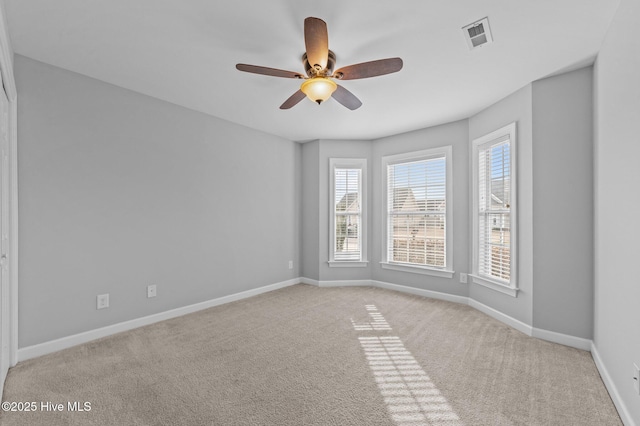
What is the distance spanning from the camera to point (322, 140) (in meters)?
5.09

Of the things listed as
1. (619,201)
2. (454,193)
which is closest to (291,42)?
(619,201)

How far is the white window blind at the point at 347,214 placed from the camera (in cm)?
511

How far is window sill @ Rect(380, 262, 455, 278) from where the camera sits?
14.0ft

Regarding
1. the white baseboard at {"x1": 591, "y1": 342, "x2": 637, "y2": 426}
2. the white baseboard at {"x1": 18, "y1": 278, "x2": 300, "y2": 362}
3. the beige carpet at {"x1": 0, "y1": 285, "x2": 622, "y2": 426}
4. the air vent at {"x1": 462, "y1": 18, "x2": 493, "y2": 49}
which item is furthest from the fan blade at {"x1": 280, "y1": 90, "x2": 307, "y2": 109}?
the white baseboard at {"x1": 591, "y1": 342, "x2": 637, "y2": 426}

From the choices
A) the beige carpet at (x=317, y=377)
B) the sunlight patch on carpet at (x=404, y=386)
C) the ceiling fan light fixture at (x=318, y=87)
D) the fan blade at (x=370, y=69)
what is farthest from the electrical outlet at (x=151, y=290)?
the fan blade at (x=370, y=69)

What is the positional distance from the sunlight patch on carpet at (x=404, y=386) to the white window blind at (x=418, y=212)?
1874mm

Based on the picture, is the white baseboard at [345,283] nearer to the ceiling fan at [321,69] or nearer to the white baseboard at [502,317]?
the white baseboard at [502,317]

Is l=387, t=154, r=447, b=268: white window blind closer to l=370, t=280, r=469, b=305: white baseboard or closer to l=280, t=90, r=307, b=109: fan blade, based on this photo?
l=370, t=280, r=469, b=305: white baseboard

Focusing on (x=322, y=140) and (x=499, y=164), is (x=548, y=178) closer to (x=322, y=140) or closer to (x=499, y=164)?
(x=499, y=164)

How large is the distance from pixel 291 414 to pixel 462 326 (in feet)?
7.21

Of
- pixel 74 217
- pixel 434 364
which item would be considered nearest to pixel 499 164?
pixel 434 364

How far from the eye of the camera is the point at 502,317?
133 inches

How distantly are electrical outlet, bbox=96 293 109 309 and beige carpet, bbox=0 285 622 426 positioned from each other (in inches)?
12.1

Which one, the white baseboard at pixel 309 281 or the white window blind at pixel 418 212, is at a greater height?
the white window blind at pixel 418 212
